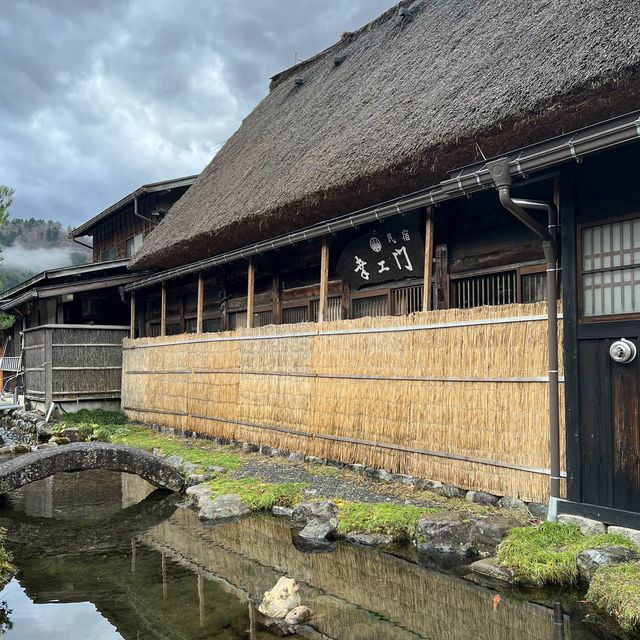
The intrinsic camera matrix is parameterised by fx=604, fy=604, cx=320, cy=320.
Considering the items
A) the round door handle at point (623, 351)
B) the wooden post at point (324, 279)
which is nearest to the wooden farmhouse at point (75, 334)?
the wooden post at point (324, 279)

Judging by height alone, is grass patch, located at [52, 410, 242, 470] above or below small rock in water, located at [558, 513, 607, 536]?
below

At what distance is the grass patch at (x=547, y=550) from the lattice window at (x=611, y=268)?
201cm

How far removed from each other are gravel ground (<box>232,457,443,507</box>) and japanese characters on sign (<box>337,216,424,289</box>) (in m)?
2.95

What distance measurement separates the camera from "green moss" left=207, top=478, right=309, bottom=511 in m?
7.29

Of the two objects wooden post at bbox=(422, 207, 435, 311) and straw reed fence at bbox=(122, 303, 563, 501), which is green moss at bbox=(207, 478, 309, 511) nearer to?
straw reed fence at bbox=(122, 303, 563, 501)

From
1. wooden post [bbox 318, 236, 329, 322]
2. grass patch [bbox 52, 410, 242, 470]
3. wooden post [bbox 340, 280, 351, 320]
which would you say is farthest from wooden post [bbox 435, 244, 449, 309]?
grass patch [bbox 52, 410, 242, 470]

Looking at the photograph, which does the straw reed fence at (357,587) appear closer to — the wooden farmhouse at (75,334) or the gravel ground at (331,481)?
the gravel ground at (331,481)

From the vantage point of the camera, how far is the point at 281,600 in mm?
4543

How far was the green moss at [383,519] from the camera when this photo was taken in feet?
19.8

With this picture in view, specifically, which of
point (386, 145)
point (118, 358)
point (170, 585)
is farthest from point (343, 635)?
→ point (118, 358)

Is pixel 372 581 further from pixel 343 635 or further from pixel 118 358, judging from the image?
pixel 118 358

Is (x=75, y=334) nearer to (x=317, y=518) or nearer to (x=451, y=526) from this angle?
(x=317, y=518)

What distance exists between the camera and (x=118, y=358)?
16062 mm

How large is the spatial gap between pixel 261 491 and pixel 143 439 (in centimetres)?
527
